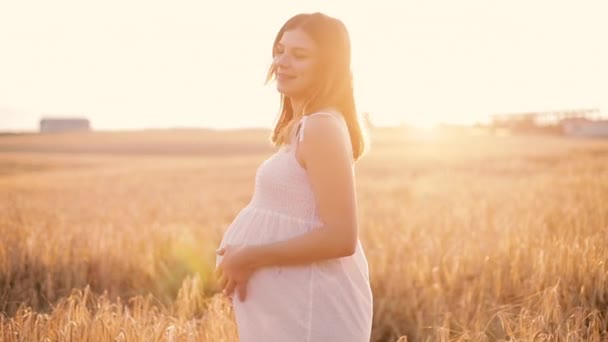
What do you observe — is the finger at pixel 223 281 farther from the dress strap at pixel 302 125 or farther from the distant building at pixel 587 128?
the distant building at pixel 587 128

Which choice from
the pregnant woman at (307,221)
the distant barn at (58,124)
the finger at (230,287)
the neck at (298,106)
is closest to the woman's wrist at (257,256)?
the pregnant woman at (307,221)

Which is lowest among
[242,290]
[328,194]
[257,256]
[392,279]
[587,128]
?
[587,128]

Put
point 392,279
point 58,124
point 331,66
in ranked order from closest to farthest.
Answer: point 331,66, point 392,279, point 58,124

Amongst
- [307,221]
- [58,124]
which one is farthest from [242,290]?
[58,124]

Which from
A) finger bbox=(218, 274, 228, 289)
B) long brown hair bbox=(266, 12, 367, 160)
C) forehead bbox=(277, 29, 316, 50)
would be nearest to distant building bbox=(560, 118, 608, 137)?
long brown hair bbox=(266, 12, 367, 160)

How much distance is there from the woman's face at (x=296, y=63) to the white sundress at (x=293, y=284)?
0.18 m

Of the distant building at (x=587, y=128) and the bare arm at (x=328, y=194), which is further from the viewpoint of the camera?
the distant building at (x=587, y=128)

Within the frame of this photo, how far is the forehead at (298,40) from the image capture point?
1.99 m

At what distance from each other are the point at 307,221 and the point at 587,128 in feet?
242

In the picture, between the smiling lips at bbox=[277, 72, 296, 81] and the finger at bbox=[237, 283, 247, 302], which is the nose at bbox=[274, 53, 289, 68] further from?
the finger at bbox=[237, 283, 247, 302]

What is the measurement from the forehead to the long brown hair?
0.01 metres

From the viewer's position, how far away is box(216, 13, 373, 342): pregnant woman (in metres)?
1.81

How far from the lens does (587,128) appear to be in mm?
68750

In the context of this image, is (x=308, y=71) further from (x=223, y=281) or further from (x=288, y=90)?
(x=223, y=281)
